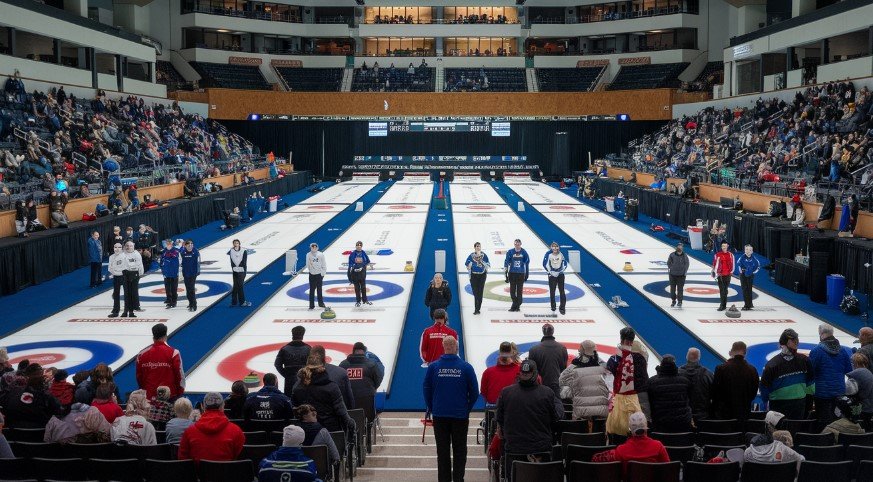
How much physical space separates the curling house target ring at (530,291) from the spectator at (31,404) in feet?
41.8

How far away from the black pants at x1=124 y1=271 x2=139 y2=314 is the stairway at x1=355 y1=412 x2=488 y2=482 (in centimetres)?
874

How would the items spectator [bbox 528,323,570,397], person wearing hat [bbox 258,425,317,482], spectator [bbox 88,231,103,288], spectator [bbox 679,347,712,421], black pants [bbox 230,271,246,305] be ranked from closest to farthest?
person wearing hat [bbox 258,425,317,482], spectator [bbox 679,347,712,421], spectator [bbox 528,323,570,397], black pants [bbox 230,271,246,305], spectator [bbox 88,231,103,288]

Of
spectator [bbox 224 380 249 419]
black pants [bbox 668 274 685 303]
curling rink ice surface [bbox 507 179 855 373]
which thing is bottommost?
curling rink ice surface [bbox 507 179 855 373]

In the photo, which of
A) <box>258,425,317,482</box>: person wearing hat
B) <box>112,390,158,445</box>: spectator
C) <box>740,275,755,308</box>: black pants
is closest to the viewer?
<box>258,425,317,482</box>: person wearing hat

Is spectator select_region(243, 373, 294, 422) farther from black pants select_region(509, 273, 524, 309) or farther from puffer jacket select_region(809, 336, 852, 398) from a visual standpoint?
black pants select_region(509, 273, 524, 309)

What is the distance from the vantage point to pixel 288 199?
164 ft

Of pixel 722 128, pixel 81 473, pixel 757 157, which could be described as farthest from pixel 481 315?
pixel 722 128

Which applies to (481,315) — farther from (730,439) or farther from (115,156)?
(115,156)

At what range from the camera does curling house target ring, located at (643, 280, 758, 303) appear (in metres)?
21.0

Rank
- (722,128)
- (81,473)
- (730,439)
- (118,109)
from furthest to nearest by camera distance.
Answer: (722,128)
(118,109)
(730,439)
(81,473)

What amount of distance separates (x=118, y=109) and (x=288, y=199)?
10810 mm

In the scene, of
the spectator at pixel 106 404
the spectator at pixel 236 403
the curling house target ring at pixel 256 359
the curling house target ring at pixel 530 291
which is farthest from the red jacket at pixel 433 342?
the curling house target ring at pixel 530 291

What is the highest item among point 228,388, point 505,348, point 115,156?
point 115,156

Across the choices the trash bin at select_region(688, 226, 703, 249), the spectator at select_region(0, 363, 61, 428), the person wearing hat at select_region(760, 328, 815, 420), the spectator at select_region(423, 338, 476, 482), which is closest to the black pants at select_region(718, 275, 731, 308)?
the person wearing hat at select_region(760, 328, 815, 420)
